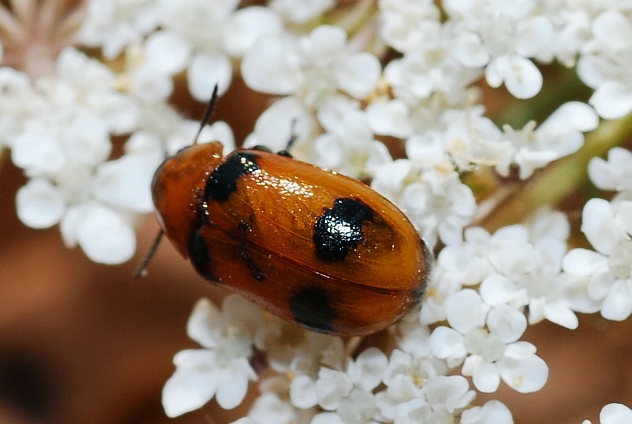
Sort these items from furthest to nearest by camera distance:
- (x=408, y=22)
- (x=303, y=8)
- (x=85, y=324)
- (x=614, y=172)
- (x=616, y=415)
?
(x=85, y=324), (x=303, y=8), (x=408, y=22), (x=614, y=172), (x=616, y=415)

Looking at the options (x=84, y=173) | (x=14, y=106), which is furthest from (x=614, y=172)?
(x=14, y=106)

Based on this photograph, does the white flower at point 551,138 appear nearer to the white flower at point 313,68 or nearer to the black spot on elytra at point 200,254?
the white flower at point 313,68

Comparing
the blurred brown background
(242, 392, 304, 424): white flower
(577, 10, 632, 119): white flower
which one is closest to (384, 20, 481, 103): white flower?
(577, 10, 632, 119): white flower

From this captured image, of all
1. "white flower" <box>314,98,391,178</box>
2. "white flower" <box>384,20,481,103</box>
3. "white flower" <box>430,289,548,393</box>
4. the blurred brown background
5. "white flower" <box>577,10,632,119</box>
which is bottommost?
the blurred brown background

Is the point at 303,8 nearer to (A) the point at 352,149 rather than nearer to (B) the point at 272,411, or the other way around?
(A) the point at 352,149

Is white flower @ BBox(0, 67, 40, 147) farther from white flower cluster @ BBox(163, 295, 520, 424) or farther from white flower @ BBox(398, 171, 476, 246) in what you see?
white flower @ BBox(398, 171, 476, 246)

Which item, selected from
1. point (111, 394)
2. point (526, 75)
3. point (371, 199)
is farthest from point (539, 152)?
point (111, 394)

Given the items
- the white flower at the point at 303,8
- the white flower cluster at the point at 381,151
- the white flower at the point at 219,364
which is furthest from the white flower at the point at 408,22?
the white flower at the point at 219,364
